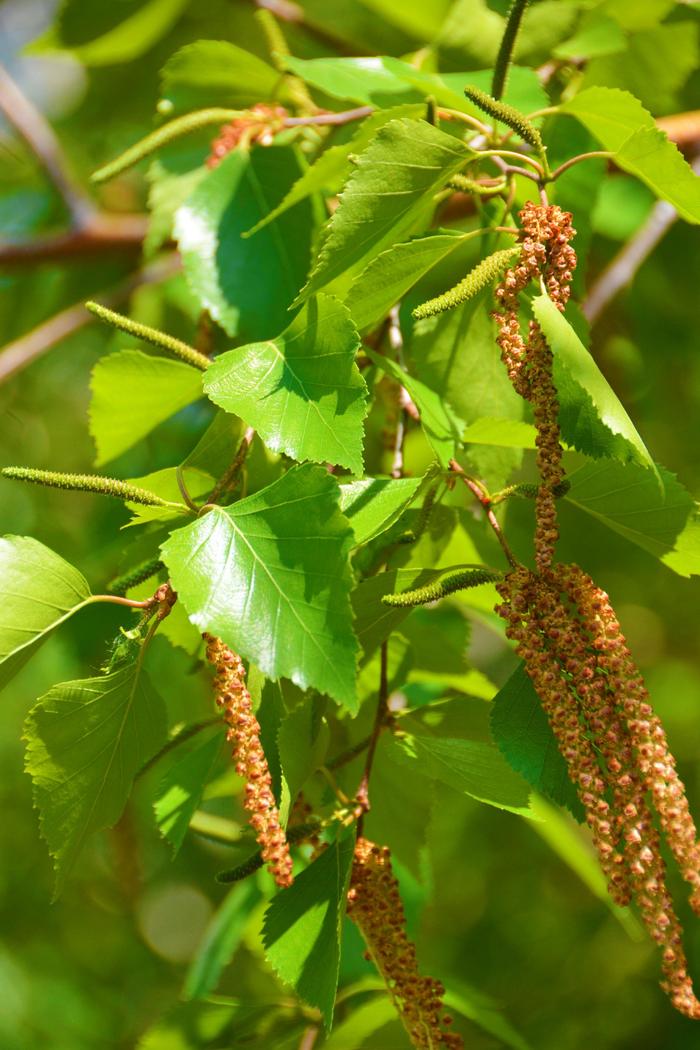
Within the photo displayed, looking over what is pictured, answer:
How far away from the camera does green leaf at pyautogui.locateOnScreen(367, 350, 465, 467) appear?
A: 78 centimetres

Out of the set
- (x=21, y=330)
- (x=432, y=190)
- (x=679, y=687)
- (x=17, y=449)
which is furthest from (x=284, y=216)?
(x=679, y=687)

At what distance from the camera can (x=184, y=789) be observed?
86 centimetres

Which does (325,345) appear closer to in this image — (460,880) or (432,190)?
(432,190)

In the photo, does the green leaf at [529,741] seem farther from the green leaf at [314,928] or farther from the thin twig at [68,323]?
the thin twig at [68,323]

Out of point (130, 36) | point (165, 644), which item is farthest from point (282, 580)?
point (130, 36)

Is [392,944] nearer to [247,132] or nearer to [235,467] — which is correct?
[235,467]

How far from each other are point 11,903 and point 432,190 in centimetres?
189

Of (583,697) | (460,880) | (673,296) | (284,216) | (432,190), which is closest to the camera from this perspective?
(583,697)

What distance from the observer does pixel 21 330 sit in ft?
6.14

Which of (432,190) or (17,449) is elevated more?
(432,190)

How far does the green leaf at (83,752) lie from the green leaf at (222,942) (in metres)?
0.67

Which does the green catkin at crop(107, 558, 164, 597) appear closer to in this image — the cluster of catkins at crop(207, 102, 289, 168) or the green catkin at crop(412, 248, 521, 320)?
the green catkin at crop(412, 248, 521, 320)

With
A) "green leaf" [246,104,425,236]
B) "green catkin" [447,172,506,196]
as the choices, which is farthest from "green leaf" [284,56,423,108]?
"green catkin" [447,172,506,196]

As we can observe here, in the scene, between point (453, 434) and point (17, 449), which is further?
point (17, 449)
